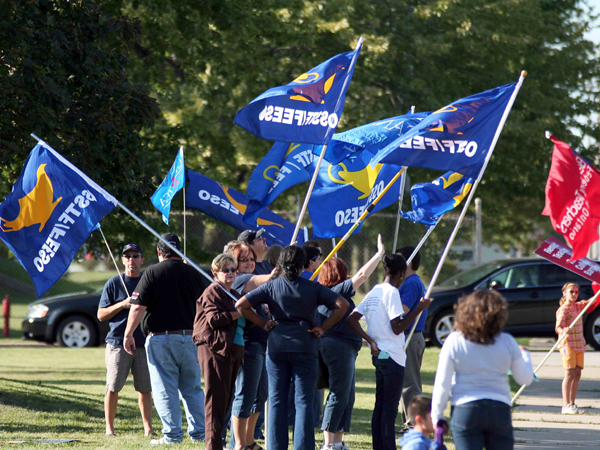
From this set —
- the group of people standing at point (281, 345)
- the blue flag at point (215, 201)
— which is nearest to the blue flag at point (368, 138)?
the blue flag at point (215, 201)

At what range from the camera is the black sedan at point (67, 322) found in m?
17.0

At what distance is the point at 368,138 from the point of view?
29.5 feet

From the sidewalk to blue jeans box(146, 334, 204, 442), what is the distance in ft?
9.89

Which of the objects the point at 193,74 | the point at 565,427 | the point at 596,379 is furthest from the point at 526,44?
the point at 565,427

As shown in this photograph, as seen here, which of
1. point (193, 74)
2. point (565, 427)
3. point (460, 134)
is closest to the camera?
point (460, 134)

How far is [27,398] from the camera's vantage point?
10242 mm

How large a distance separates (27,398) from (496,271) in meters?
9.84

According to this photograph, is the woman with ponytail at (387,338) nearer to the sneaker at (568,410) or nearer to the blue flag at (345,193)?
the blue flag at (345,193)

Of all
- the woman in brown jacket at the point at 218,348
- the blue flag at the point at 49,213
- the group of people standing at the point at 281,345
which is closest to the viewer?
the group of people standing at the point at 281,345

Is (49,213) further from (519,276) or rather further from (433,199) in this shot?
(519,276)

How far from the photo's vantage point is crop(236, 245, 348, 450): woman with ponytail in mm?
6379

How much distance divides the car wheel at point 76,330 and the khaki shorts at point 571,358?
1011 centimetres

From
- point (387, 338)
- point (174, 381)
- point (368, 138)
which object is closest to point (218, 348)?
point (174, 381)

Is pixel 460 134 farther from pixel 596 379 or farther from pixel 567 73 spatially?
pixel 567 73
